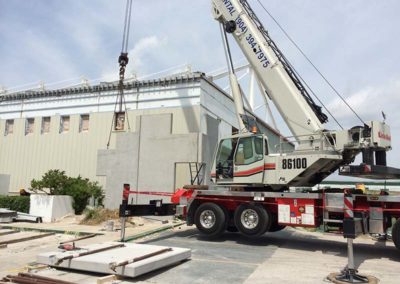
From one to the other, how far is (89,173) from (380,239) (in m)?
18.7

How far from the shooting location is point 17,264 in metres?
9.70

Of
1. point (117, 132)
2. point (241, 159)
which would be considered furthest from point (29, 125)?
point (241, 159)

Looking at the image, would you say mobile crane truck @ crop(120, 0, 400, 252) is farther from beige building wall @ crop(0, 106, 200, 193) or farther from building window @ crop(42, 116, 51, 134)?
building window @ crop(42, 116, 51, 134)

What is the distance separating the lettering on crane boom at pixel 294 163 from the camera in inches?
470

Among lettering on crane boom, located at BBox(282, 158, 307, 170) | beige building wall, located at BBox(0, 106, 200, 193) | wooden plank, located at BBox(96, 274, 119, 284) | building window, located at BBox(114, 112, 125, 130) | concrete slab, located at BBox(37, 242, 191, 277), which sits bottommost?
wooden plank, located at BBox(96, 274, 119, 284)

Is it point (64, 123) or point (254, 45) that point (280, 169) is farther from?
point (64, 123)

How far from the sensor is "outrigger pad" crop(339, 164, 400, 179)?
1110cm

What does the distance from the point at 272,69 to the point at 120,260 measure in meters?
8.49

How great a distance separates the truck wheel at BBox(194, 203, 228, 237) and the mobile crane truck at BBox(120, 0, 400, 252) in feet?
0.04

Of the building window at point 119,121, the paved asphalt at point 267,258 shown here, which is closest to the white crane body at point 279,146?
the paved asphalt at point 267,258

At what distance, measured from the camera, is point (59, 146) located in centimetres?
2816

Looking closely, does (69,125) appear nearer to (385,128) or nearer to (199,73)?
(199,73)

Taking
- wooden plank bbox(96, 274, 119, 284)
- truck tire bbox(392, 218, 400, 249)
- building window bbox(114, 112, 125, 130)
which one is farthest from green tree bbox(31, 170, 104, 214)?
truck tire bbox(392, 218, 400, 249)

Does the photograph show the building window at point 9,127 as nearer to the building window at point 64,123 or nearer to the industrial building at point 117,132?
the industrial building at point 117,132
